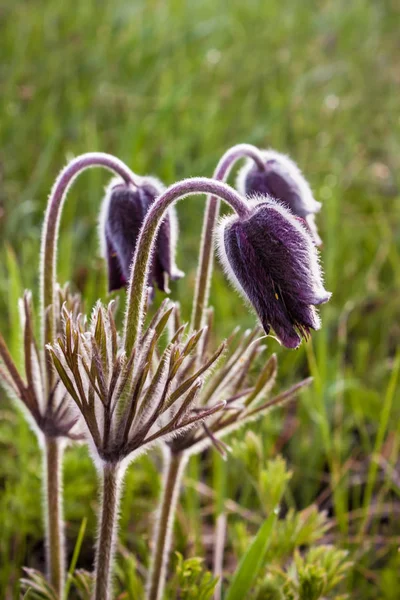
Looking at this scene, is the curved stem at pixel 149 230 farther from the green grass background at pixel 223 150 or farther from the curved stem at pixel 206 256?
the green grass background at pixel 223 150

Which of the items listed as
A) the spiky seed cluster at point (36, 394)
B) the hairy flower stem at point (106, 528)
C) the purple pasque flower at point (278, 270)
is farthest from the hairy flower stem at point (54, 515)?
the purple pasque flower at point (278, 270)

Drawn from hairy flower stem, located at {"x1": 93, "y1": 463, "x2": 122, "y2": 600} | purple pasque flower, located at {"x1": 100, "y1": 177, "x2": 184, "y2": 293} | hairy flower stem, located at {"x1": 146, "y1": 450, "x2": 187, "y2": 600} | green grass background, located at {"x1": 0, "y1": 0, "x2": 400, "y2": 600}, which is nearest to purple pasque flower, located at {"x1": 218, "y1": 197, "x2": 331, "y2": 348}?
purple pasque flower, located at {"x1": 100, "y1": 177, "x2": 184, "y2": 293}

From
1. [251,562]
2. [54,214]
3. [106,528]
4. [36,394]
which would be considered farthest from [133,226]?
[251,562]

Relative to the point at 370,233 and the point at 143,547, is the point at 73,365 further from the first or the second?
the point at 370,233

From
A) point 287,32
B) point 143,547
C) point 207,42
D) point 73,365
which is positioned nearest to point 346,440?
point 143,547

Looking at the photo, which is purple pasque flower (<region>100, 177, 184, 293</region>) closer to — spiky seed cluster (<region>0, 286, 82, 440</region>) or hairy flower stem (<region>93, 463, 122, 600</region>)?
spiky seed cluster (<region>0, 286, 82, 440</region>)
